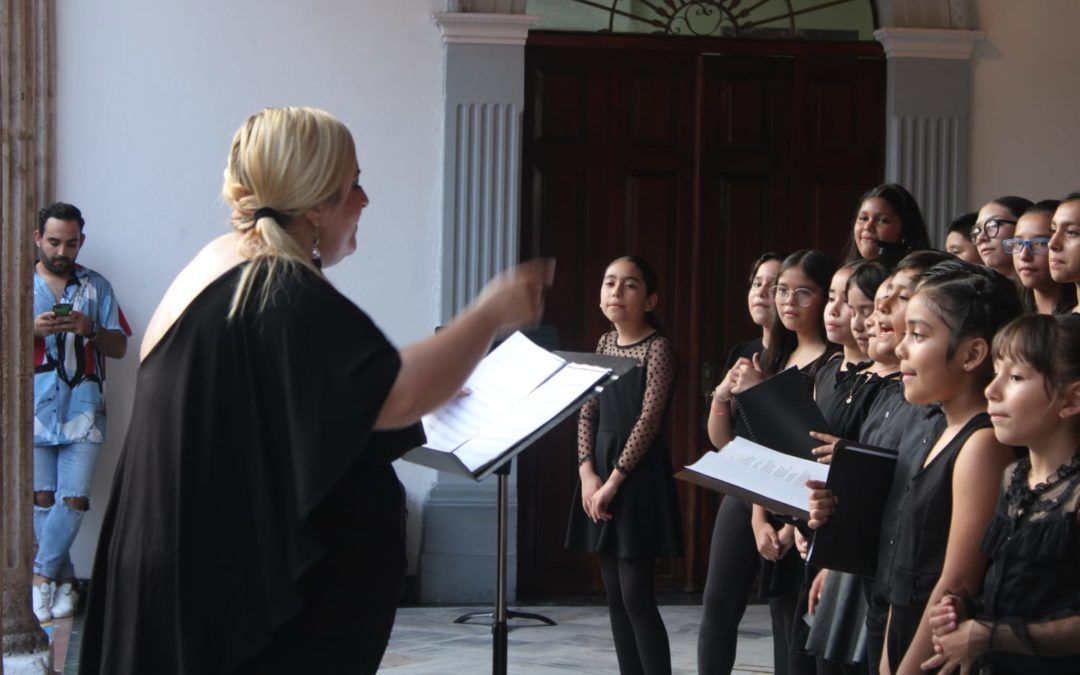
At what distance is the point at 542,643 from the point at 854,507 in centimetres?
362

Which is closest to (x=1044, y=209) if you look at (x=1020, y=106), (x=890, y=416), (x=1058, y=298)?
(x=1058, y=298)

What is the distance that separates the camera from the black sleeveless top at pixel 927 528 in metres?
3.02

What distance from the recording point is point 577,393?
10.2 ft

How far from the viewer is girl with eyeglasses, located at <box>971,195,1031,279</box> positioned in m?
4.46

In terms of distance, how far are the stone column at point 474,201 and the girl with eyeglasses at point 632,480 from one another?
223 cm

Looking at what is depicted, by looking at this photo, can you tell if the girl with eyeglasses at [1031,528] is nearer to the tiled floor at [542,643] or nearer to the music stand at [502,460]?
the music stand at [502,460]

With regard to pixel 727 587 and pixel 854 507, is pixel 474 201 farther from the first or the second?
pixel 854 507

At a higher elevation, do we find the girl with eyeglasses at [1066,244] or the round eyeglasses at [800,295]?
the girl with eyeglasses at [1066,244]

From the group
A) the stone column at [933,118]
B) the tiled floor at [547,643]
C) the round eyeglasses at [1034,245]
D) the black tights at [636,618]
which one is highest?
the stone column at [933,118]

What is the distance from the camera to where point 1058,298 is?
12.9 feet

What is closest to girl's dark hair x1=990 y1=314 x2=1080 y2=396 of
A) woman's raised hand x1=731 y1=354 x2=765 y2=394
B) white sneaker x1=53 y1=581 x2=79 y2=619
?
woman's raised hand x1=731 y1=354 x2=765 y2=394

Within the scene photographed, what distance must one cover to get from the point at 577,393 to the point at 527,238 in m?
4.81

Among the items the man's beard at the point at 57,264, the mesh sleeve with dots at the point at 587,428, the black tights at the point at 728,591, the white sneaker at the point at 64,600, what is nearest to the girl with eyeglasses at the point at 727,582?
the black tights at the point at 728,591

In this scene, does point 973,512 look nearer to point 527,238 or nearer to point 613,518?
point 613,518
